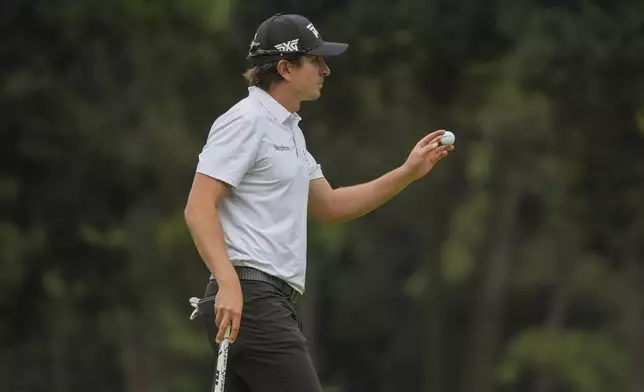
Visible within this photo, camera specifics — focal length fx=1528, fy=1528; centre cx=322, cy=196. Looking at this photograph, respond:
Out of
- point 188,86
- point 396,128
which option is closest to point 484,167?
point 396,128

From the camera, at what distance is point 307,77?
17.1ft

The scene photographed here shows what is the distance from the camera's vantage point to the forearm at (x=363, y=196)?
5.73 meters

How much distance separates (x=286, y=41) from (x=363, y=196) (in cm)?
85

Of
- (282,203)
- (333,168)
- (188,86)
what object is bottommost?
(282,203)

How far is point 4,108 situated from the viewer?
70.3 ft

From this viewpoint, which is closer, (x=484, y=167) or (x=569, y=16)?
(x=569, y=16)

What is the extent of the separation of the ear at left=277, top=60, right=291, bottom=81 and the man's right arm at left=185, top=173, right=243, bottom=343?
50 centimetres

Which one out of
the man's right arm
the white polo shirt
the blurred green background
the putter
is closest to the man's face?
the white polo shirt

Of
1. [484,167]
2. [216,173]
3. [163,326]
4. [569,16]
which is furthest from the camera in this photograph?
[163,326]

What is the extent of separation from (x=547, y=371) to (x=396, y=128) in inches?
368

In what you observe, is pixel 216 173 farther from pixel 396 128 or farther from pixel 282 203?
pixel 396 128

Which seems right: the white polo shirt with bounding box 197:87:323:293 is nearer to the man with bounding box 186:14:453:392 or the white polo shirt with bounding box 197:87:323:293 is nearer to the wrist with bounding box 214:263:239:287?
the man with bounding box 186:14:453:392

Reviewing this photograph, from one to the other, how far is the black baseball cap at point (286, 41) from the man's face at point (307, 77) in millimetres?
43

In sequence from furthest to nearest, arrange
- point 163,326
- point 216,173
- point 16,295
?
point 163,326 < point 16,295 < point 216,173
